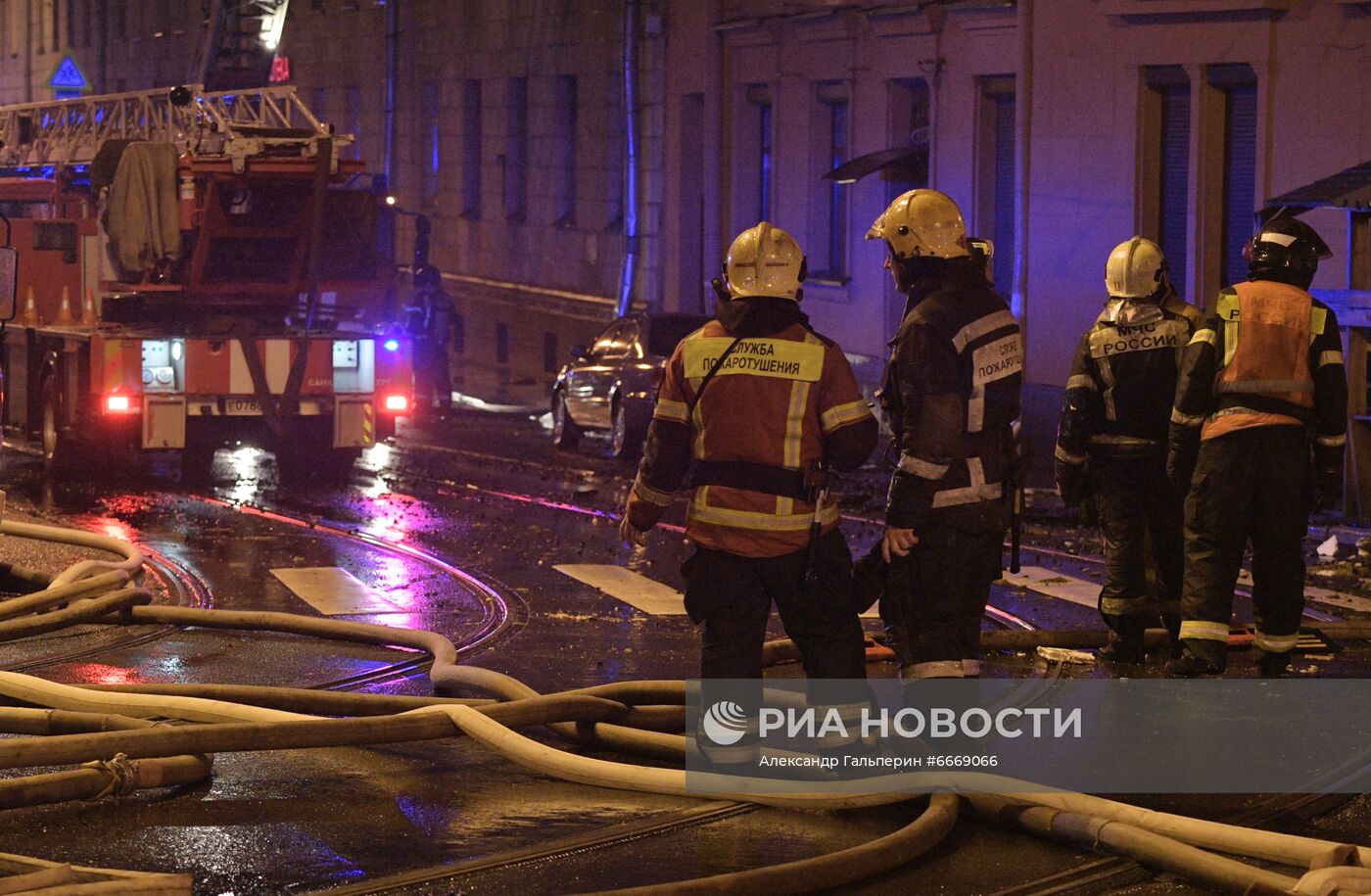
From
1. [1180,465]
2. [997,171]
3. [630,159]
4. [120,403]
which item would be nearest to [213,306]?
[120,403]

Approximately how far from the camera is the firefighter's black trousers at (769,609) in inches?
270

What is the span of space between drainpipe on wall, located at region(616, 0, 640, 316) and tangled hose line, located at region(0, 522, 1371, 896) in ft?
69.3

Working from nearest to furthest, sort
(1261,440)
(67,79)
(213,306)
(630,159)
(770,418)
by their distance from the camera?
(770,418)
(1261,440)
(213,306)
(67,79)
(630,159)

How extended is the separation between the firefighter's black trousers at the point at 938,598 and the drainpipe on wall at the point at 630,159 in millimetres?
21777

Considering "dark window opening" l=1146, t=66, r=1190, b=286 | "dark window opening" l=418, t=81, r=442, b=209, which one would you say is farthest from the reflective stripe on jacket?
"dark window opening" l=418, t=81, r=442, b=209

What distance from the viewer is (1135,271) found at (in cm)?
879

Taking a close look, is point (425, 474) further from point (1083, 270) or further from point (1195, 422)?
point (1195, 422)

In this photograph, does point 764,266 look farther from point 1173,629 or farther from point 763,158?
point 763,158

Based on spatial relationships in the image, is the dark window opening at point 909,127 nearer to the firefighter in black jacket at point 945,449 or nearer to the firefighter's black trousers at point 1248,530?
the firefighter's black trousers at point 1248,530

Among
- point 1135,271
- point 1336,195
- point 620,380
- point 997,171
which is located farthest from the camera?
point 997,171

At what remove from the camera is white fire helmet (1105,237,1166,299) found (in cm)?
879

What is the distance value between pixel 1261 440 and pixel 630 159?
70.5 ft

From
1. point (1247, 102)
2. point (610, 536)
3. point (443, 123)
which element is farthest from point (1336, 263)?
point (443, 123)

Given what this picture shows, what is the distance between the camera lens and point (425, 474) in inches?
682
